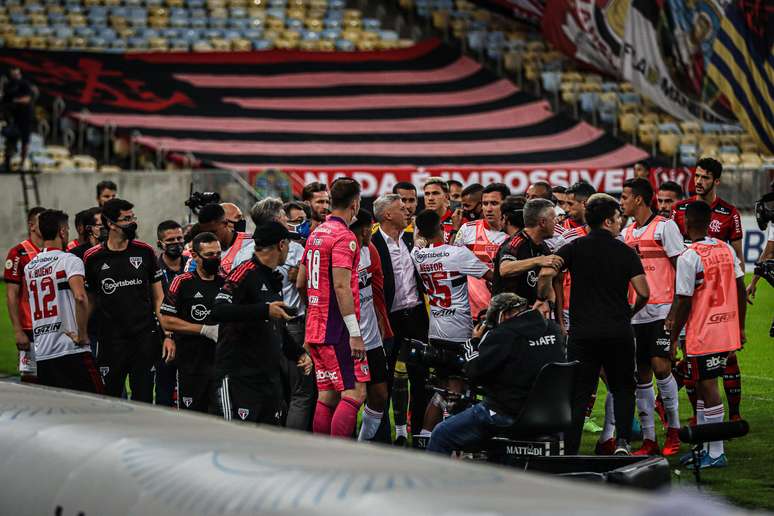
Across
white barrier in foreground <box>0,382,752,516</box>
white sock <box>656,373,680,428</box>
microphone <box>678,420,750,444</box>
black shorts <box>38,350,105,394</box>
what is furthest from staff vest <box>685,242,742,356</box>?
white barrier in foreground <box>0,382,752,516</box>

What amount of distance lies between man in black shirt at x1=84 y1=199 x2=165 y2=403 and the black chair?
2857 mm

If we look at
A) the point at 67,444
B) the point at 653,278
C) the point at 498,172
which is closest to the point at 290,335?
the point at 653,278

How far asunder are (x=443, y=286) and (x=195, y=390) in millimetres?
1908

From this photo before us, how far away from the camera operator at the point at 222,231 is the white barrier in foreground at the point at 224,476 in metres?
4.97

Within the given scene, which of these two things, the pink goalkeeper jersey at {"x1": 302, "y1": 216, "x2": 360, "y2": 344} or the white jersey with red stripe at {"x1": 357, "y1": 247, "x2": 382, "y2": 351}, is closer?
the pink goalkeeper jersey at {"x1": 302, "y1": 216, "x2": 360, "y2": 344}

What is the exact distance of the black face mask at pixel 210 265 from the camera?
860 centimetres

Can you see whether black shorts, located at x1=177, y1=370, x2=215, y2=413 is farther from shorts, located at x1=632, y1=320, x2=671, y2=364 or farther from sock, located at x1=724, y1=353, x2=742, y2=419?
sock, located at x1=724, y1=353, x2=742, y2=419

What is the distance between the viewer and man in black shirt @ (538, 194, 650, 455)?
26.9 feet

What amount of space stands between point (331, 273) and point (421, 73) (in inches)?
1024

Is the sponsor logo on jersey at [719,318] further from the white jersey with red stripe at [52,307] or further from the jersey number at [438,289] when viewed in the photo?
the white jersey with red stripe at [52,307]

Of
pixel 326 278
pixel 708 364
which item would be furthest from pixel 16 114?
pixel 708 364

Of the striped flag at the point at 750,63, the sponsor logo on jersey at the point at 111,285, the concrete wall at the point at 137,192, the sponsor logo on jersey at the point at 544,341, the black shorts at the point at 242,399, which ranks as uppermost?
the striped flag at the point at 750,63

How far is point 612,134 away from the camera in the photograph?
30.0m

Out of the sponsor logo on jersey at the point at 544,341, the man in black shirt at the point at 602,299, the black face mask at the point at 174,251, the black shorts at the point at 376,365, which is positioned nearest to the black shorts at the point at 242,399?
the black shorts at the point at 376,365
